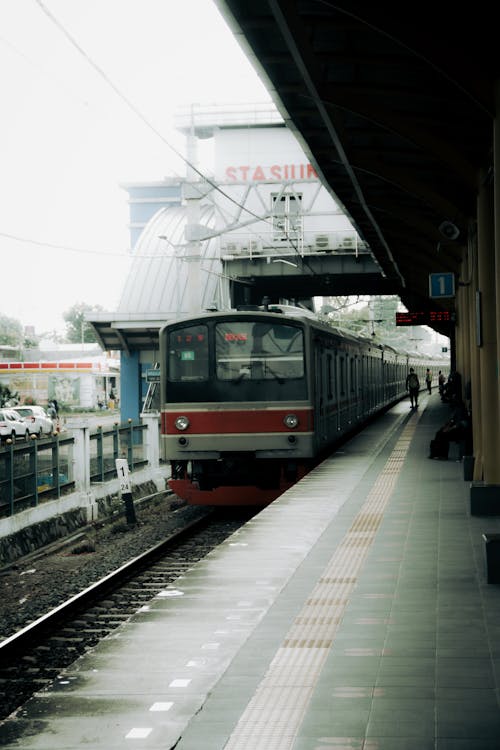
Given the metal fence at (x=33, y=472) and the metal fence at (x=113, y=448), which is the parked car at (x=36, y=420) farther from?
the metal fence at (x=33, y=472)

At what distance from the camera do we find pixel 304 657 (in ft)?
16.4

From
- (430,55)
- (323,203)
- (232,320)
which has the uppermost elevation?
(323,203)

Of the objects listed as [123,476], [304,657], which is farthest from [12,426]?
[304,657]

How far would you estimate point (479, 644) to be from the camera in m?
5.20

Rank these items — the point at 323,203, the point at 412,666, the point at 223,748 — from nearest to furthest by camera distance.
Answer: the point at 223,748 < the point at 412,666 < the point at 323,203

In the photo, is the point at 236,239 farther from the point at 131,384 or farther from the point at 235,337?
the point at 235,337

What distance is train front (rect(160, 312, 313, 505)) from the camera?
44.1ft

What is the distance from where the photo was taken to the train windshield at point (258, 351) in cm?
1356

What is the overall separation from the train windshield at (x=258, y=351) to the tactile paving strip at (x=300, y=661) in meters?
5.13

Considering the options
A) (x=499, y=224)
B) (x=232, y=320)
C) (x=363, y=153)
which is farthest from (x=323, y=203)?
(x=499, y=224)

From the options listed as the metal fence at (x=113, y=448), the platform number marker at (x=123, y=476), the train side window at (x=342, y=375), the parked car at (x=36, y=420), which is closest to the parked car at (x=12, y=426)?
the parked car at (x=36, y=420)

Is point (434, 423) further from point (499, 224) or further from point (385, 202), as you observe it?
point (499, 224)

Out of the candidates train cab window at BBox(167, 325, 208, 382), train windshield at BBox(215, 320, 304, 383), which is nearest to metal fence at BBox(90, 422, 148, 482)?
train cab window at BBox(167, 325, 208, 382)

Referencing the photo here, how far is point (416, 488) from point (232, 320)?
3556 millimetres
